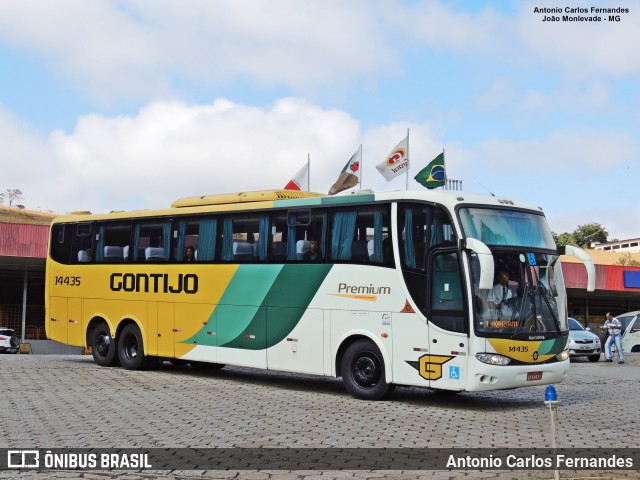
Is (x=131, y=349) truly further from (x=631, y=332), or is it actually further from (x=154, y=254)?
(x=631, y=332)

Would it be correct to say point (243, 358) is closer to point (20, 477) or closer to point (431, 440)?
point (431, 440)

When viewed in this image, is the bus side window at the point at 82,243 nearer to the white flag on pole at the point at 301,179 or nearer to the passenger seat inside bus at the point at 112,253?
the passenger seat inside bus at the point at 112,253

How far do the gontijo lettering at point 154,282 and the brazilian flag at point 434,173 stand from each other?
13.4 meters

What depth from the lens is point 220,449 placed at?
9586 millimetres

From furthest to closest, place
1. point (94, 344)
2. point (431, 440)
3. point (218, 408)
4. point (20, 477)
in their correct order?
1. point (94, 344)
2. point (218, 408)
3. point (431, 440)
4. point (20, 477)

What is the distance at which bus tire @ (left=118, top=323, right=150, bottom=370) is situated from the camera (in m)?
19.9

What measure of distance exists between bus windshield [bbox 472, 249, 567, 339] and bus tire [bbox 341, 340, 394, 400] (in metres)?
2.13

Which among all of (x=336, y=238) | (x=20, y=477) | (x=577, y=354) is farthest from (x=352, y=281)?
(x=577, y=354)

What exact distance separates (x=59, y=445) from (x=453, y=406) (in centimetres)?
715

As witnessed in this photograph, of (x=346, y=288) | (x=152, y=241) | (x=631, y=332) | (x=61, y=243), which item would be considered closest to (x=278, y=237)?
(x=346, y=288)

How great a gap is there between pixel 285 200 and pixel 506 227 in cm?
452

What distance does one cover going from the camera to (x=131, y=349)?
20328 millimetres

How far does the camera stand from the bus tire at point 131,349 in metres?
19.9

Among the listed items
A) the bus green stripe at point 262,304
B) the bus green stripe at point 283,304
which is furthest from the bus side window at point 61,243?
the bus green stripe at point 283,304
